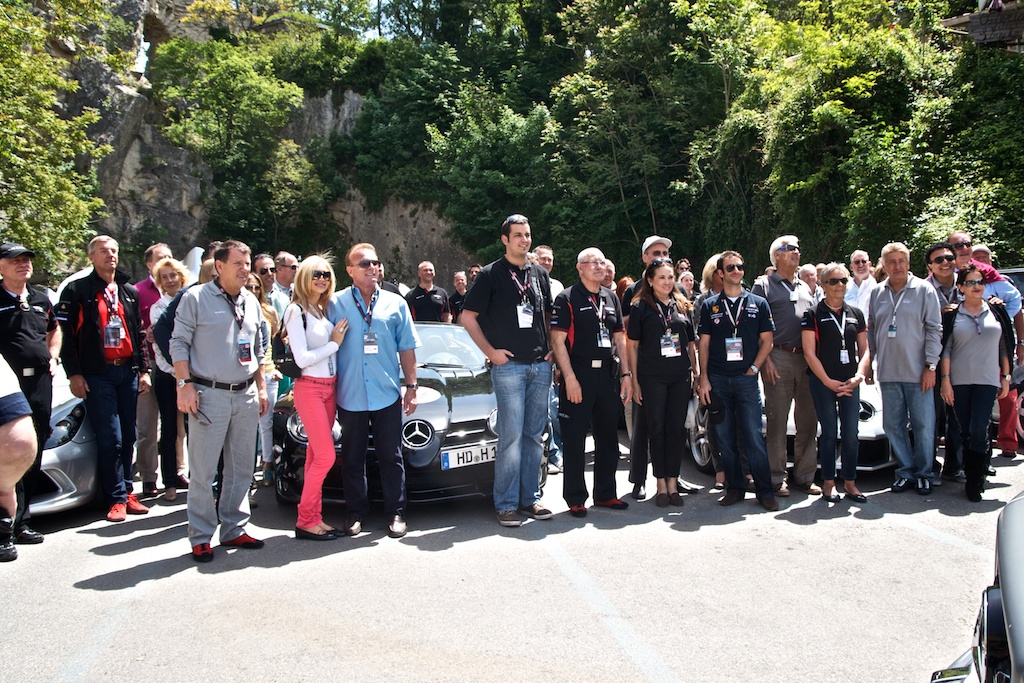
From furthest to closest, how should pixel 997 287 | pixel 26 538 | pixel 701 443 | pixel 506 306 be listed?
pixel 701 443
pixel 997 287
pixel 506 306
pixel 26 538

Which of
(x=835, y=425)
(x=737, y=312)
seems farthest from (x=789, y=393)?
(x=737, y=312)

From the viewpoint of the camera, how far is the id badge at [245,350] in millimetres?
5230

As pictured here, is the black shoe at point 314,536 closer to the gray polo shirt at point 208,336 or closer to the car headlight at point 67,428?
the gray polo shirt at point 208,336

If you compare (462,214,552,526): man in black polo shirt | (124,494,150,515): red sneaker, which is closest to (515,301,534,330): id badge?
(462,214,552,526): man in black polo shirt

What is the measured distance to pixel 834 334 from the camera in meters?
6.33

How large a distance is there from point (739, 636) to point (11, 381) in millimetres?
3478

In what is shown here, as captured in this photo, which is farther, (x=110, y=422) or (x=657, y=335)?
(x=657, y=335)

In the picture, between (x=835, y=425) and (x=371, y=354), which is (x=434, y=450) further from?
(x=835, y=425)

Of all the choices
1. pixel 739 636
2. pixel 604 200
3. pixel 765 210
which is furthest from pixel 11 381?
pixel 604 200

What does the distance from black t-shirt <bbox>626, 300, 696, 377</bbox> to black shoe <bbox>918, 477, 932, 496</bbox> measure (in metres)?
2.17

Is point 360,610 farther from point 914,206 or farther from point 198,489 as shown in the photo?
point 914,206

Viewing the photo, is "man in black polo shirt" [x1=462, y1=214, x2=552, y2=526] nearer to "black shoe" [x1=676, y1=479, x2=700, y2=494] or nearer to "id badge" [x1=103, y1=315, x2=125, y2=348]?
"black shoe" [x1=676, y1=479, x2=700, y2=494]

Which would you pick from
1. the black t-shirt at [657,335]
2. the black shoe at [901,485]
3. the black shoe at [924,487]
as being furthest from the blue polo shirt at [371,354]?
the black shoe at [924,487]

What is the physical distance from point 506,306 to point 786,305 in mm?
2635
